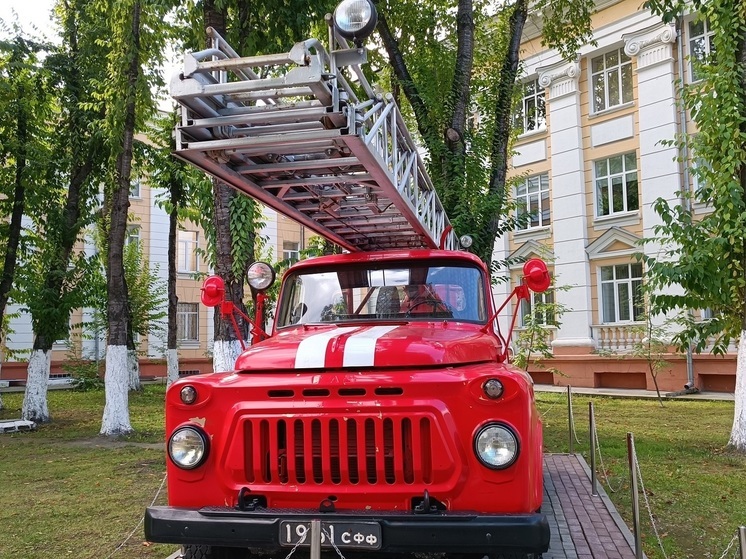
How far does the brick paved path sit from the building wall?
12.3 meters

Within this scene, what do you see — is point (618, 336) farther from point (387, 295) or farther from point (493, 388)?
point (493, 388)

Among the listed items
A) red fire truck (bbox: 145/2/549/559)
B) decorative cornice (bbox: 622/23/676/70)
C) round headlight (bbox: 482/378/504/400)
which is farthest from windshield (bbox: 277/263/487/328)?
decorative cornice (bbox: 622/23/676/70)

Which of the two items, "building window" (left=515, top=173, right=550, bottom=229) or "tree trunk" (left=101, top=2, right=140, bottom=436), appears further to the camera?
"building window" (left=515, top=173, right=550, bottom=229)

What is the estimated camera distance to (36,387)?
13.9 meters

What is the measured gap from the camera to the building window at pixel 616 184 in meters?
20.4

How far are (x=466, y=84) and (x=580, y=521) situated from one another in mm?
8372

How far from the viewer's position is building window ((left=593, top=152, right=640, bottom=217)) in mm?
20375

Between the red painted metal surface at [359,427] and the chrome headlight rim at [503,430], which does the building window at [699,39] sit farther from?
the chrome headlight rim at [503,430]

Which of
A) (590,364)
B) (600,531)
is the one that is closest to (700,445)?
(600,531)

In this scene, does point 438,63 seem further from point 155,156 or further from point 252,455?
point 252,455

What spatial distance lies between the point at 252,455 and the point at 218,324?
6345 millimetres

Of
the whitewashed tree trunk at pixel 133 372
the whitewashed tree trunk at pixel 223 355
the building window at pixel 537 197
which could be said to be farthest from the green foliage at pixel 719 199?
the whitewashed tree trunk at pixel 133 372

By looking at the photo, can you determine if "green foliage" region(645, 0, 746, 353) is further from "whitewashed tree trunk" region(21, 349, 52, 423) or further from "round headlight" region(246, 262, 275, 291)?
"whitewashed tree trunk" region(21, 349, 52, 423)

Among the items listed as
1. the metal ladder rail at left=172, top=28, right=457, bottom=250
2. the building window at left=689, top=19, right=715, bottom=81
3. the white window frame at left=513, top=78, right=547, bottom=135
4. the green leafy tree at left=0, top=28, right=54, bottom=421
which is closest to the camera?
the metal ladder rail at left=172, top=28, right=457, bottom=250
